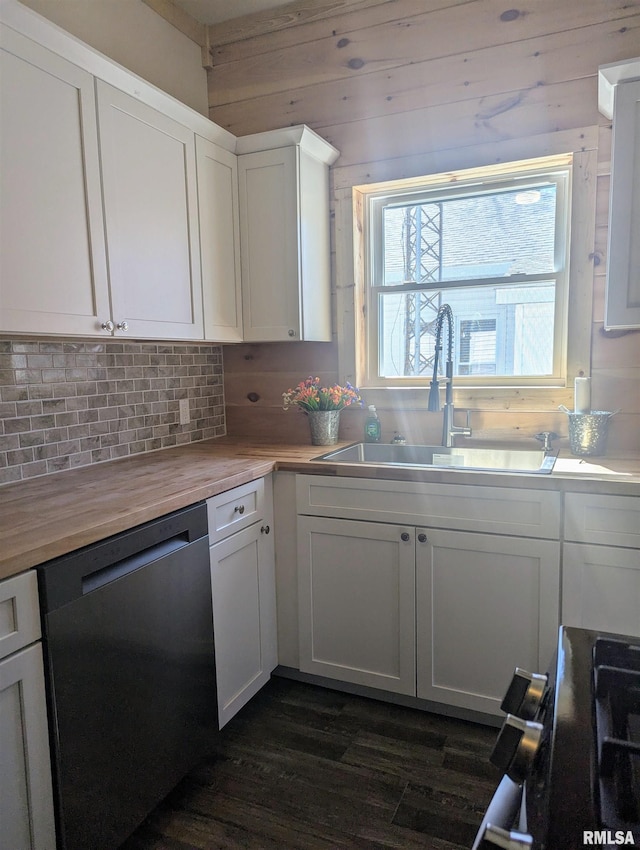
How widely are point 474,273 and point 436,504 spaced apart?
3.72ft

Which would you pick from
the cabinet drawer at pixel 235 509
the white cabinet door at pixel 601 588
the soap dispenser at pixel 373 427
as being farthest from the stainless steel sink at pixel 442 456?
the white cabinet door at pixel 601 588

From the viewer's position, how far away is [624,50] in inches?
81.4

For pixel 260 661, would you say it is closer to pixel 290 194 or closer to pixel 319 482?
pixel 319 482

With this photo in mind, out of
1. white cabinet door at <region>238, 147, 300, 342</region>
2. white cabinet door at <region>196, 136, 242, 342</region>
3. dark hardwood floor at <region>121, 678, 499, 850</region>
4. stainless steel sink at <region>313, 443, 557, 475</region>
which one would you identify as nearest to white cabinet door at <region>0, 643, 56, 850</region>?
dark hardwood floor at <region>121, 678, 499, 850</region>

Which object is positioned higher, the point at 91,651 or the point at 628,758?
the point at 628,758

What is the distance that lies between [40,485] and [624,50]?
2570 millimetres

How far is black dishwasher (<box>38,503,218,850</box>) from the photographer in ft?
4.17

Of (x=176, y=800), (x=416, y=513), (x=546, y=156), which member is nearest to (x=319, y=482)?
(x=416, y=513)

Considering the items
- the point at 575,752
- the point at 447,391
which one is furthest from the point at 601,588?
the point at 575,752

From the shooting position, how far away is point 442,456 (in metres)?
Answer: 2.44

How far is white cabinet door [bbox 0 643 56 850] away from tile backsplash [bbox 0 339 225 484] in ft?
2.63

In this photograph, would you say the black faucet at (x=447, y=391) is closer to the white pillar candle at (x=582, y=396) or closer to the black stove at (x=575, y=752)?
the white pillar candle at (x=582, y=396)

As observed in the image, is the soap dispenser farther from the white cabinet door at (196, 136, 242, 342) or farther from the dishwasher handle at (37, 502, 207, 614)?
the dishwasher handle at (37, 502, 207, 614)

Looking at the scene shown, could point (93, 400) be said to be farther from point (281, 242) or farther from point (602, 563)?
point (602, 563)
